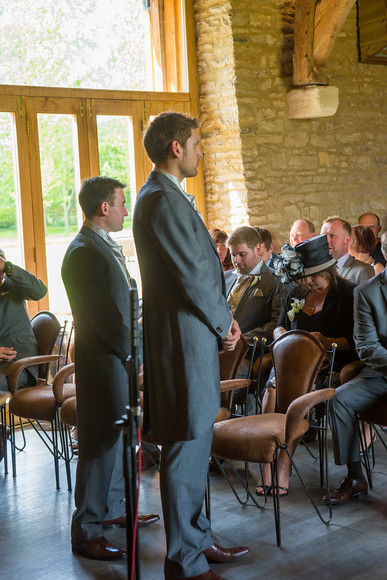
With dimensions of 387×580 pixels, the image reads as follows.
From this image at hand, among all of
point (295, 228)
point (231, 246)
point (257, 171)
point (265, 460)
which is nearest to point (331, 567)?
point (265, 460)

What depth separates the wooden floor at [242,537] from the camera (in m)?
3.15

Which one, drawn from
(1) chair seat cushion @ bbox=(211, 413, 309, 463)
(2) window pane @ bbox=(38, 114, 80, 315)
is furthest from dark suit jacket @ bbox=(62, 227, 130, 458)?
(2) window pane @ bbox=(38, 114, 80, 315)

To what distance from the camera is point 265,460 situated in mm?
3352

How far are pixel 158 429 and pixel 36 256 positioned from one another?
386 cm

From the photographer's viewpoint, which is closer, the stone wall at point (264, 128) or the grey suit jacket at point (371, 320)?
the grey suit jacket at point (371, 320)

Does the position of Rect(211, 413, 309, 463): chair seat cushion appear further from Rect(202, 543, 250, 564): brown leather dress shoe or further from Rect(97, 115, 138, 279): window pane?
Rect(97, 115, 138, 279): window pane

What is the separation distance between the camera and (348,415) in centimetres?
390

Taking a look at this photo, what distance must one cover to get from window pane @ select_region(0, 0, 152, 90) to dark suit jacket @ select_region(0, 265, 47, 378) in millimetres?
2163

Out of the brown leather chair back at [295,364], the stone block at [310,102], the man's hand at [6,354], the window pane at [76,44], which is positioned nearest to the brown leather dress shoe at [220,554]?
the brown leather chair back at [295,364]

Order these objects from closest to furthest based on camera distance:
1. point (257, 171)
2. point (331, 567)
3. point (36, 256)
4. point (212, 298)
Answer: point (212, 298), point (331, 567), point (36, 256), point (257, 171)

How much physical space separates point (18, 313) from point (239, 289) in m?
1.57

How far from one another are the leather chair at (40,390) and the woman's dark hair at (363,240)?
9.10ft

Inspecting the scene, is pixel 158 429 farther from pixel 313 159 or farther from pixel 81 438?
pixel 313 159

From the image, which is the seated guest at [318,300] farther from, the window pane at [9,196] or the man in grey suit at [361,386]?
the window pane at [9,196]
